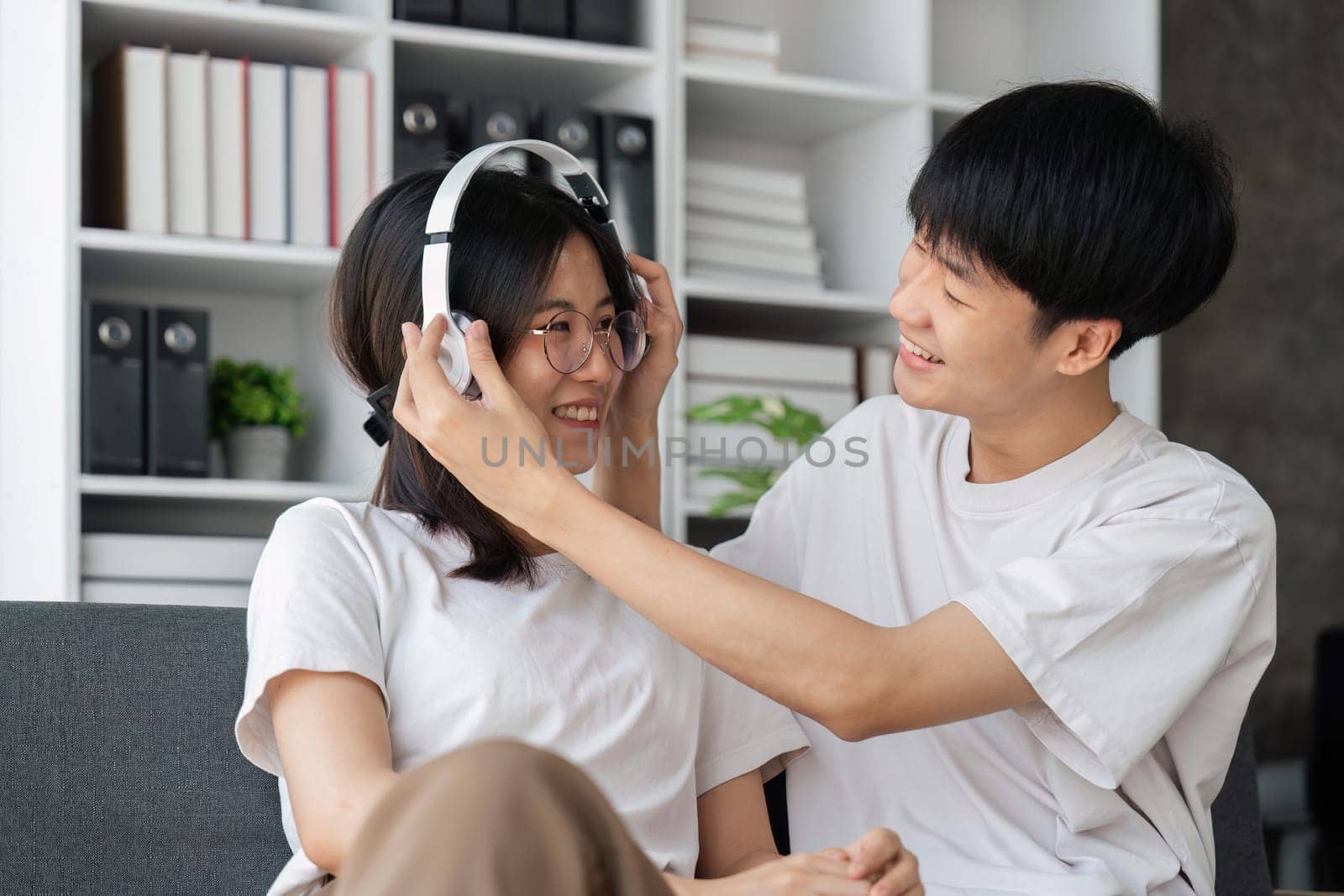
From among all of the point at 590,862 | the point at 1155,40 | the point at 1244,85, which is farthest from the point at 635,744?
the point at 1244,85

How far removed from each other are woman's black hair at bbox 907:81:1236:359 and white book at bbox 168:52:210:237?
1.46 meters

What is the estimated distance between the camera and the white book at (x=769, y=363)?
276 cm

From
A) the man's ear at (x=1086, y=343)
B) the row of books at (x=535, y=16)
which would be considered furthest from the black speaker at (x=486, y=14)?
the man's ear at (x=1086, y=343)

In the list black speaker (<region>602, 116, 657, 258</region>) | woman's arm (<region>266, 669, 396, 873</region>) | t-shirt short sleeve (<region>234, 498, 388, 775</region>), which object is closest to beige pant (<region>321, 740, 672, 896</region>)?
woman's arm (<region>266, 669, 396, 873</region>)

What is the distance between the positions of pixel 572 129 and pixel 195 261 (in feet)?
2.33

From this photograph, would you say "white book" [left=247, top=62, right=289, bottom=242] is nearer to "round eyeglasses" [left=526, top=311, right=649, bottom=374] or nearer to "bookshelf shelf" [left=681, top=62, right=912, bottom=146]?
"bookshelf shelf" [left=681, top=62, right=912, bottom=146]

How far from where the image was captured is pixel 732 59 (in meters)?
2.90

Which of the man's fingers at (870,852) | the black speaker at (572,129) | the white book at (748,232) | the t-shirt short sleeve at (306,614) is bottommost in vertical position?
the man's fingers at (870,852)

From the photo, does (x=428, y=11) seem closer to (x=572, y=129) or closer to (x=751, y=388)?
(x=572, y=129)

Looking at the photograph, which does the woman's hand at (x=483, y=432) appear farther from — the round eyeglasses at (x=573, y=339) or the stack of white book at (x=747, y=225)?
the stack of white book at (x=747, y=225)

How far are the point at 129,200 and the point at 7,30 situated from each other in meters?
0.40

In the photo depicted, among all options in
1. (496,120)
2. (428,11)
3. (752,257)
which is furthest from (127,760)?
(752,257)

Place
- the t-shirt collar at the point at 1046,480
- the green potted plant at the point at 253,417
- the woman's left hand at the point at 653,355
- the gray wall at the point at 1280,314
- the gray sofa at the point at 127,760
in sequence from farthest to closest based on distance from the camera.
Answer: the gray wall at the point at 1280,314
the green potted plant at the point at 253,417
the woman's left hand at the point at 653,355
the t-shirt collar at the point at 1046,480
the gray sofa at the point at 127,760

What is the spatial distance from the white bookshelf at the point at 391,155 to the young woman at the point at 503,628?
41.4 inches
